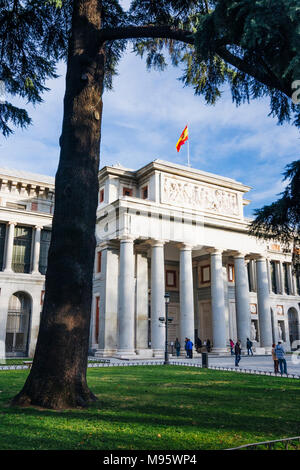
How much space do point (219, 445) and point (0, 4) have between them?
12081 mm

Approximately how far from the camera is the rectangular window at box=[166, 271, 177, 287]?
3509 centimetres

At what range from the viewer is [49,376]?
6805mm

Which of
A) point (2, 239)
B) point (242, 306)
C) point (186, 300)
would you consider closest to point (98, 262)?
point (186, 300)

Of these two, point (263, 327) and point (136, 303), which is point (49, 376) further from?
point (263, 327)

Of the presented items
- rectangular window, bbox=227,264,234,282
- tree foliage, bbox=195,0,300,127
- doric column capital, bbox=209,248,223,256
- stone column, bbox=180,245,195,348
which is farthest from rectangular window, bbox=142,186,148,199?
tree foliage, bbox=195,0,300,127

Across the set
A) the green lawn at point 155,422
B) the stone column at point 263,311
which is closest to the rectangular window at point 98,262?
the stone column at point 263,311

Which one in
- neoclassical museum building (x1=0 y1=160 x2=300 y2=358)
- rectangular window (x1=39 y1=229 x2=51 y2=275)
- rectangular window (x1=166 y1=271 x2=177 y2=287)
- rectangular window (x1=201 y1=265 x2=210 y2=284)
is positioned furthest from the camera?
rectangular window (x1=166 y1=271 x2=177 y2=287)

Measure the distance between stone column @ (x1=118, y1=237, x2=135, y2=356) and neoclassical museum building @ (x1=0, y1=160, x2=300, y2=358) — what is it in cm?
7

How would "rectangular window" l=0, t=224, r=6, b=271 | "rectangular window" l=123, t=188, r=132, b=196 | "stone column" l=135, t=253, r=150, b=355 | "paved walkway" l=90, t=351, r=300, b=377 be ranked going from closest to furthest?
"paved walkway" l=90, t=351, r=300, b=377 < "stone column" l=135, t=253, r=150, b=355 < "rectangular window" l=0, t=224, r=6, b=271 < "rectangular window" l=123, t=188, r=132, b=196

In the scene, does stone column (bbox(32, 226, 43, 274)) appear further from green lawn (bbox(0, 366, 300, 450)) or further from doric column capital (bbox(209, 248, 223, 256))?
green lawn (bbox(0, 366, 300, 450))

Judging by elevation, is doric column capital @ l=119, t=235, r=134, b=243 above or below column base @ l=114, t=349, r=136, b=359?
above

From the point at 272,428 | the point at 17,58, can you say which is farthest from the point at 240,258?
the point at 272,428

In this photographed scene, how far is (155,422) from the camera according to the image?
6012 mm

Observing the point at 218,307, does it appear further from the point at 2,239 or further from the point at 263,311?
the point at 2,239
